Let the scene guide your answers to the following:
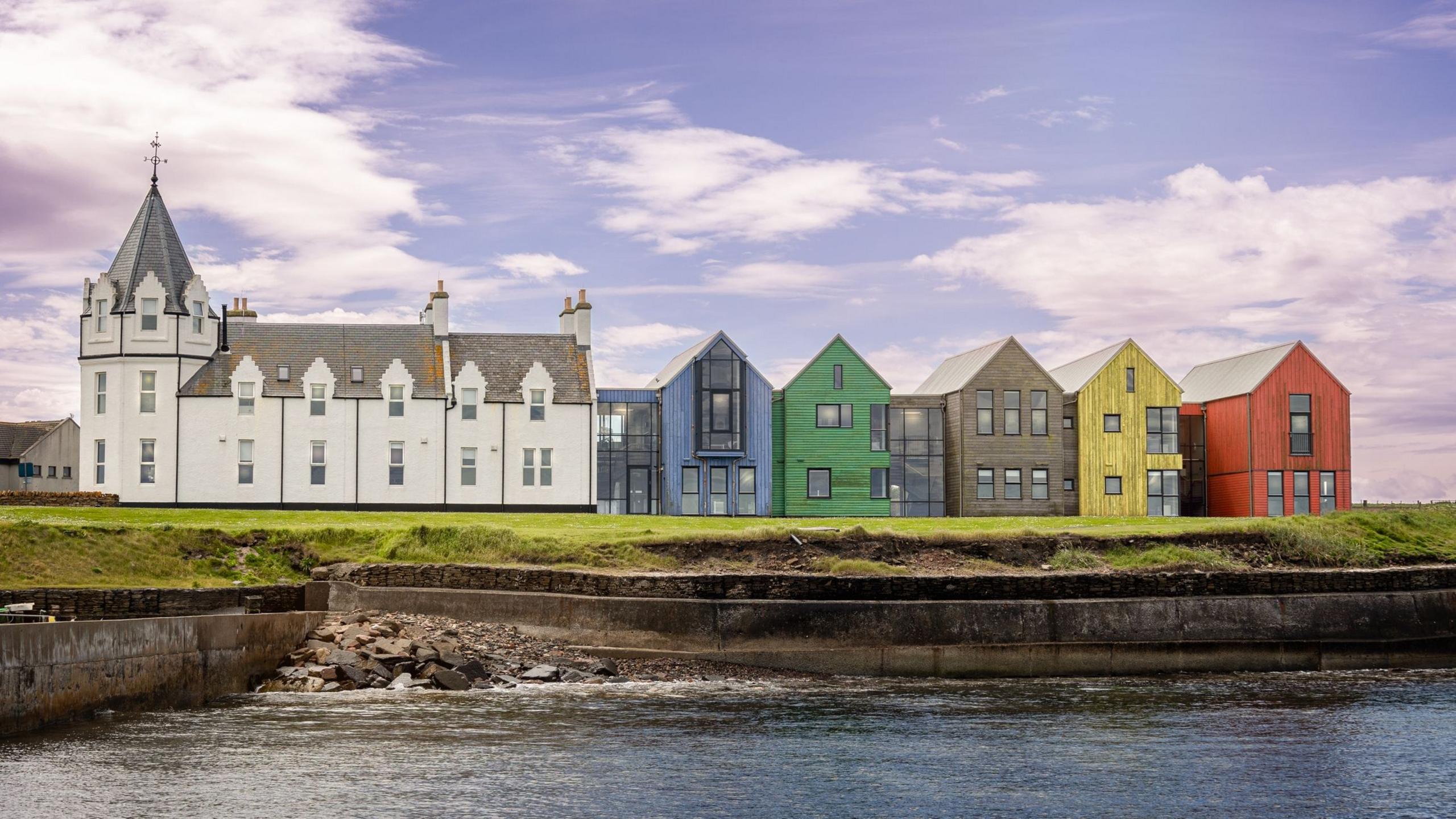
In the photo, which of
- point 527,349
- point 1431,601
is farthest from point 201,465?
point 1431,601

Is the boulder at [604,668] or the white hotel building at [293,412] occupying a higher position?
the white hotel building at [293,412]

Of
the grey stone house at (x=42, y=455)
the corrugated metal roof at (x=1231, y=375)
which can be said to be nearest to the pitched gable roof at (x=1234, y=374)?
the corrugated metal roof at (x=1231, y=375)

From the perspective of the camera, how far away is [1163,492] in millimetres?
66125

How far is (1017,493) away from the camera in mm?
64750

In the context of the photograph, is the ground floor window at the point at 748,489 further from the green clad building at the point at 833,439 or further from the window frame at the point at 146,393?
the window frame at the point at 146,393

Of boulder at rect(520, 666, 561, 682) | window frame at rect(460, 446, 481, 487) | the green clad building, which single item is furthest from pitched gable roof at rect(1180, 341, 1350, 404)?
boulder at rect(520, 666, 561, 682)

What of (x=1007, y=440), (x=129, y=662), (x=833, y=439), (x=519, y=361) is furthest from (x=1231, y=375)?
(x=129, y=662)

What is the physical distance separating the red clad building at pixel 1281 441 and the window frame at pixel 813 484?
60.2 ft

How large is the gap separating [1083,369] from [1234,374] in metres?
7.58

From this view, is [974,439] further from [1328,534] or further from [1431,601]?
[1431,601]

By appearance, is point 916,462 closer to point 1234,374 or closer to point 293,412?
point 1234,374

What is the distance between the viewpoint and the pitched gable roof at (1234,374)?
216 ft

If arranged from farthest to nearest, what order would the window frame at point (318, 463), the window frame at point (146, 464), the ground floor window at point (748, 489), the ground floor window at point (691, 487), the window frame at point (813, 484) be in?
1. the window frame at point (813, 484)
2. the ground floor window at point (748, 489)
3. the ground floor window at point (691, 487)
4. the window frame at point (318, 463)
5. the window frame at point (146, 464)

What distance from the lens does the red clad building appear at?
6475 cm
